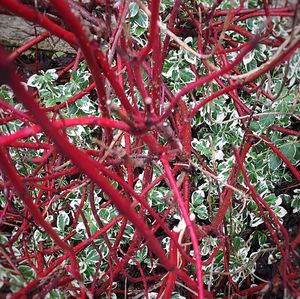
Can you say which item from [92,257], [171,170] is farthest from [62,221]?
[171,170]

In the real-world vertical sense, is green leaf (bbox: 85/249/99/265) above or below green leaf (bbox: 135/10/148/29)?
below

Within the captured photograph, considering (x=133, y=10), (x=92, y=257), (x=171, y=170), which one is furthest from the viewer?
(x=133, y=10)

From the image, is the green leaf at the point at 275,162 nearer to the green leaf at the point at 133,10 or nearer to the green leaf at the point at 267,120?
the green leaf at the point at 267,120

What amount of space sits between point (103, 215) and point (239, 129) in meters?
0.58

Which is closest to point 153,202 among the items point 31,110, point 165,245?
point 165,245

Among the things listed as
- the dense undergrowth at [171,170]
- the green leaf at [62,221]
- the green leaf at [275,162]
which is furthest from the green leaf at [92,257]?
the green leaf at [275,162]

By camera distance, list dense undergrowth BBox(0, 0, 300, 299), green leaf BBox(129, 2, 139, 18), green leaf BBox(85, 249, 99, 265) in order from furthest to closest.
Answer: green leaf BBox(129, 2, 139, 18) → green leaf BBox(85, 249, 99, 265) → dense undergrowth BBox(0, 0, 300, 299)

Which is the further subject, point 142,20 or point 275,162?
point 142,20

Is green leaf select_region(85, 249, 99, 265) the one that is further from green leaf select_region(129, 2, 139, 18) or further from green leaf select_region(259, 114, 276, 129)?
green leaf select_region(129, 2, 139, 18)

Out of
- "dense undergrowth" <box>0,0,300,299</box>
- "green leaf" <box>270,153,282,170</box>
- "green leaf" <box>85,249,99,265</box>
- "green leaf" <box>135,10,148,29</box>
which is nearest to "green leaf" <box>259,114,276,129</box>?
→ "dense undergrowth" <box>0,0,300,299</box>

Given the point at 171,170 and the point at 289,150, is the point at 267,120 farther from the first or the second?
the point at 171,170

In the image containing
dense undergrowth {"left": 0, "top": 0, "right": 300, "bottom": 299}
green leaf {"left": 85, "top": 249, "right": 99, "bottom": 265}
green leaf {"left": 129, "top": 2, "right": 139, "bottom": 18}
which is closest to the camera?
dense undergrowth {"left": 0, "top": 0, "right": 300, "bottom": 299}

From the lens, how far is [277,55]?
75 centimetres

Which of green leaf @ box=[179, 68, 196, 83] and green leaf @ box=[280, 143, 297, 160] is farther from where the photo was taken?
green leaf @ box=[179, 68, 196, 83]
